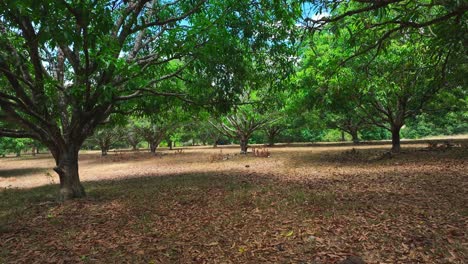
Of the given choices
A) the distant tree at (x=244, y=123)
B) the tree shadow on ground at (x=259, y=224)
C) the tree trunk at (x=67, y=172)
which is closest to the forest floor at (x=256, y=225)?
the tree shadow on ground at (x=259, y=224)

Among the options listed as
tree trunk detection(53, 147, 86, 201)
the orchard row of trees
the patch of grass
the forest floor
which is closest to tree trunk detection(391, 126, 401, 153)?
the orchard row of trees

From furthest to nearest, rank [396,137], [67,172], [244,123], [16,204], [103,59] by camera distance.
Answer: [244,123]
[396,137]
[16,204]
[67,172]
[103,59]

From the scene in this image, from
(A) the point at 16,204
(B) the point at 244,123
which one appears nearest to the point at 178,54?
(A) the point at 16,204

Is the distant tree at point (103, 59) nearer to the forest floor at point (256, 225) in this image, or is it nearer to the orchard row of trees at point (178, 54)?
the orchard row of trees at point (178, 54)

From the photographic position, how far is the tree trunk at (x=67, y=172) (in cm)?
820

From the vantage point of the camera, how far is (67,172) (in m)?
8.23

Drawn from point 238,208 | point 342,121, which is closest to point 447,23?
point 238,208

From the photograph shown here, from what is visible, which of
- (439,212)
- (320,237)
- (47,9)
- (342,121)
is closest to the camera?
(47,9)

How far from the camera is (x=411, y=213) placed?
212 inches

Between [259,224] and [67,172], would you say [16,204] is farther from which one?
[259,224]

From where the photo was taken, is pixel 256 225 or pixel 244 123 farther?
pixel 244 123

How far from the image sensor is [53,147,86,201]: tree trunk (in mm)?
8195

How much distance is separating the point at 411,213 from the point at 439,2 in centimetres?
366

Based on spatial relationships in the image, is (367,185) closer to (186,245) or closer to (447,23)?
(447,23)
